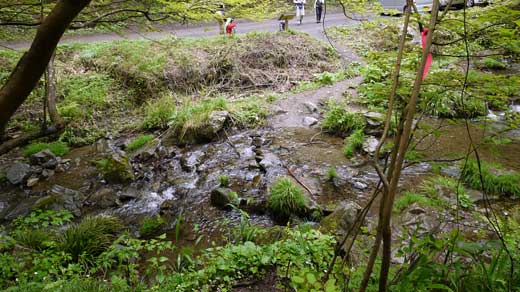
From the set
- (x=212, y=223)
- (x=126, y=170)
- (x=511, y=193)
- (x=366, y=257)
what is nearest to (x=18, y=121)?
(x=126, y=170)

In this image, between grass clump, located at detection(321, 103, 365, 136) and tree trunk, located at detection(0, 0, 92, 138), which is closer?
tree trunk, located at detection(0, 0, 92, 138)

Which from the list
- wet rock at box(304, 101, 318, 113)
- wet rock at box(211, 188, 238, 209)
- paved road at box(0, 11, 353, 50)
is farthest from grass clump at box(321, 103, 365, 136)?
paved road at box(0, 11, 353, 50)

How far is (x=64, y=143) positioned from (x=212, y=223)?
4420 millimetres

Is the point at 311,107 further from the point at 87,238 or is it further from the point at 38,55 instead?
the point at 38,55

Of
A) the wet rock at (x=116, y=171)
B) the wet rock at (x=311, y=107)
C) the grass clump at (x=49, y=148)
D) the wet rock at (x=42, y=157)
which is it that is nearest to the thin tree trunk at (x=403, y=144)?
the wet rock at (x=116, y=171)

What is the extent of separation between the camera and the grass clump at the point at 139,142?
6.84 meters

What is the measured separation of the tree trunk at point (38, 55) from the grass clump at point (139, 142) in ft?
17.3

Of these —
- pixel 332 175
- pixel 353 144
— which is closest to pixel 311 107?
pixel 353 144

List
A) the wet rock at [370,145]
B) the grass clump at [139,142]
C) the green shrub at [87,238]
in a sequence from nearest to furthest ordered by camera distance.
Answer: the green shrub at [87,238] < the wet rock at [370,145] < the grass clump at [139,142]

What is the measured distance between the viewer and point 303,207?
181 inches

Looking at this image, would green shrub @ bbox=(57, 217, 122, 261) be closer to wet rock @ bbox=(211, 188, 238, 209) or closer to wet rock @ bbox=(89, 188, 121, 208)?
wet rock @ bbox=(89, 188, 121, 208)

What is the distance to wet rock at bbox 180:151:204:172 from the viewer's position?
20.3 ft

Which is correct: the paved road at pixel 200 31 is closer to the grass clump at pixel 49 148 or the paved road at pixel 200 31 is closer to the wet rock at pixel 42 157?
the grass clump at pixel 49 148

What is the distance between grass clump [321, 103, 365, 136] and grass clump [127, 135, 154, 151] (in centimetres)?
377
